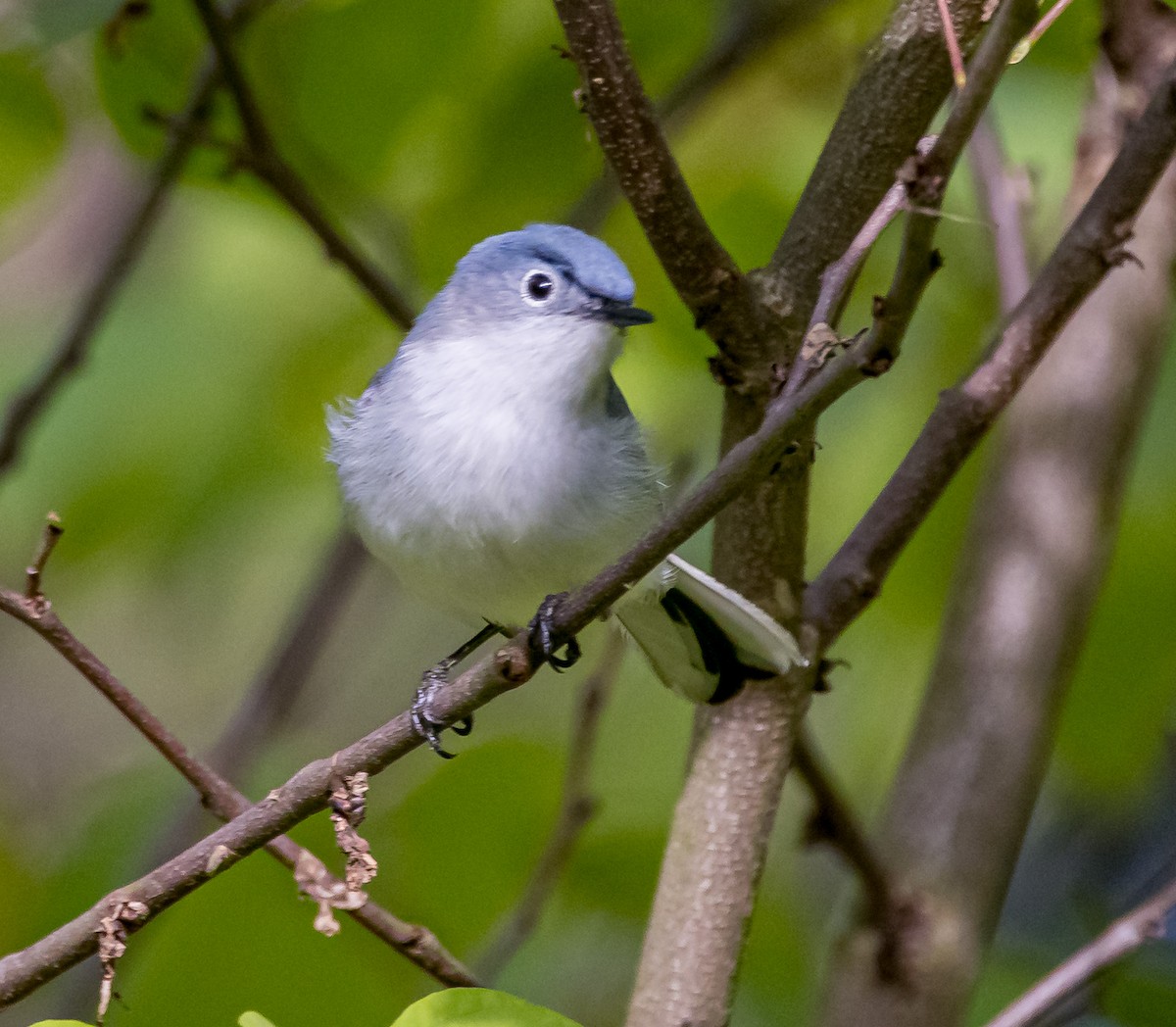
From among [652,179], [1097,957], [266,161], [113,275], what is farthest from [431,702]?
[113,275]

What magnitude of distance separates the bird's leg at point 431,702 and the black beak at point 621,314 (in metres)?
0.69

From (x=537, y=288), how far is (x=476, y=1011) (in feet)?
4.83

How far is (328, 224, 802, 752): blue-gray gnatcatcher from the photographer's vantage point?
226 cm

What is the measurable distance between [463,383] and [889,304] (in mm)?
1209

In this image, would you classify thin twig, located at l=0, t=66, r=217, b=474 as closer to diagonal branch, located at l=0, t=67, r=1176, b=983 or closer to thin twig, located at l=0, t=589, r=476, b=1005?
thin twig, located at l=0, t=589, r=476, b=1005

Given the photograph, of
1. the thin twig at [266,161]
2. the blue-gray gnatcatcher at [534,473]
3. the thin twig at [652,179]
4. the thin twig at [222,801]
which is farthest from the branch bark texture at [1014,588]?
the thin twig at [266,161]

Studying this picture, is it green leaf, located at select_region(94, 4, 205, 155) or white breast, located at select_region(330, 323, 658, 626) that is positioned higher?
green leaf, located at select_region(94, 4, 205, 155)

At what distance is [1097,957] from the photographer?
207 centimetres

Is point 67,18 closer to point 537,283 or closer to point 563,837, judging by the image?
point 537,283

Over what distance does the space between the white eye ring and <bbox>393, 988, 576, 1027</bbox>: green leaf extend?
4.63 feet

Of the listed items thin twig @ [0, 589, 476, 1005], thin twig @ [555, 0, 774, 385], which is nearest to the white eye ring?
thin twig @ [555, 0, 774, 385]

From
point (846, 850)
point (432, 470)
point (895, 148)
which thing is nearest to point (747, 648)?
point (846, 850)

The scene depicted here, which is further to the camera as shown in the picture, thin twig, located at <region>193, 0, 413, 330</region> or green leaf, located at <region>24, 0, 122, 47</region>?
thin twig, located at <region>193, 0, 413, 330</region>

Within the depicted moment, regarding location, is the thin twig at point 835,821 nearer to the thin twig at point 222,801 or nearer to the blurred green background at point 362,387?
the blurred green background at point 362,387
